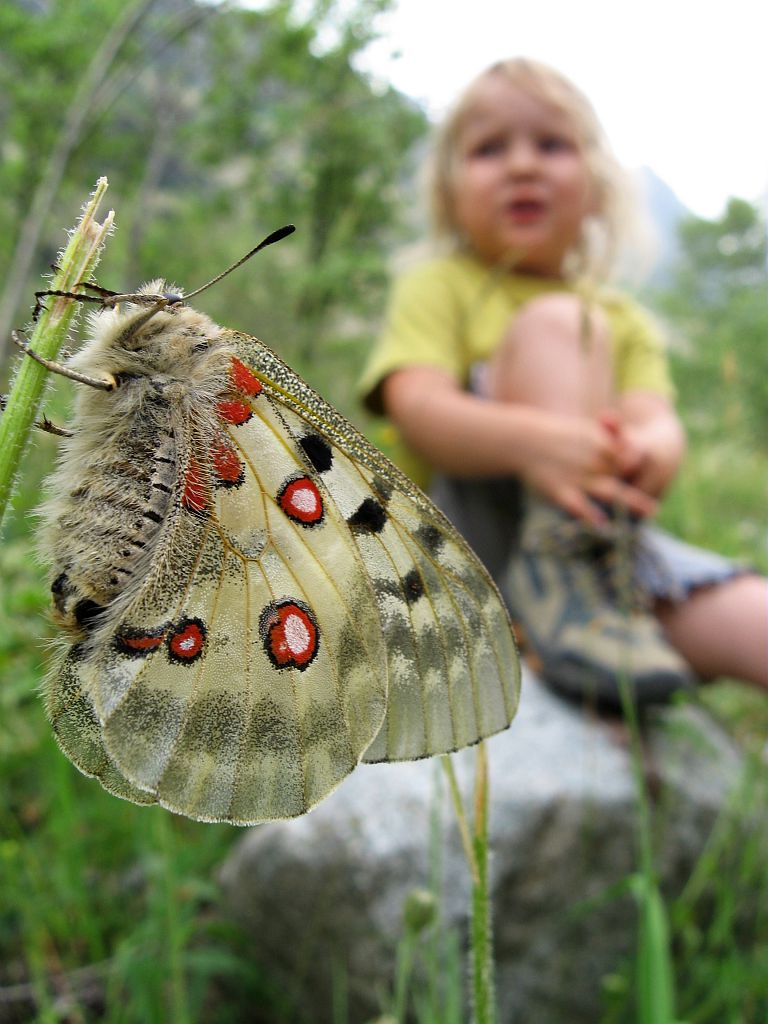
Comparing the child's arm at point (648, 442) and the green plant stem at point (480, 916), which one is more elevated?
the child's arm at point (648, 442)

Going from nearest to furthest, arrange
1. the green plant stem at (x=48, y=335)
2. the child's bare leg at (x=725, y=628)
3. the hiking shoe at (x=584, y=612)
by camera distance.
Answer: the green plant stem at (x=48, y=335), the hiking shoe at (x=584, y=612), the child's bare leg at (x=725, y=628)

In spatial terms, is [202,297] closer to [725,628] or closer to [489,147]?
[725,628]

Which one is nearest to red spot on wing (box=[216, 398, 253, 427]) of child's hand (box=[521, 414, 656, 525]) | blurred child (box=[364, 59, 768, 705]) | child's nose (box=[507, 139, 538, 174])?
blurred child (box=[364, 59, 768, 705])

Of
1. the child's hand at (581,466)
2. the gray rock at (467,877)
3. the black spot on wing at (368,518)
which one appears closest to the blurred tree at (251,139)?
the child's hand at (581,466)

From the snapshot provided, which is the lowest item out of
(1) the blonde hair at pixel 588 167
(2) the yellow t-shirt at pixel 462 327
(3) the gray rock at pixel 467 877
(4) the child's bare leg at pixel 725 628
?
(3) the gray rock at pixel 467 877

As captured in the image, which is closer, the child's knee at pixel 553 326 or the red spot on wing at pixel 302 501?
the red spot on wing at pixel 302 501

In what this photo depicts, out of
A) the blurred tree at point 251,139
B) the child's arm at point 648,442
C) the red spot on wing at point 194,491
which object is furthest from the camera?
the blurred tree at point 251,139

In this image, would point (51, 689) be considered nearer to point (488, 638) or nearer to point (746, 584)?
point (488, 638)

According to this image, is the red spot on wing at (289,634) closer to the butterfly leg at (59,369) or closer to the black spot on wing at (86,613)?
the black spot on wing at (86,613)
